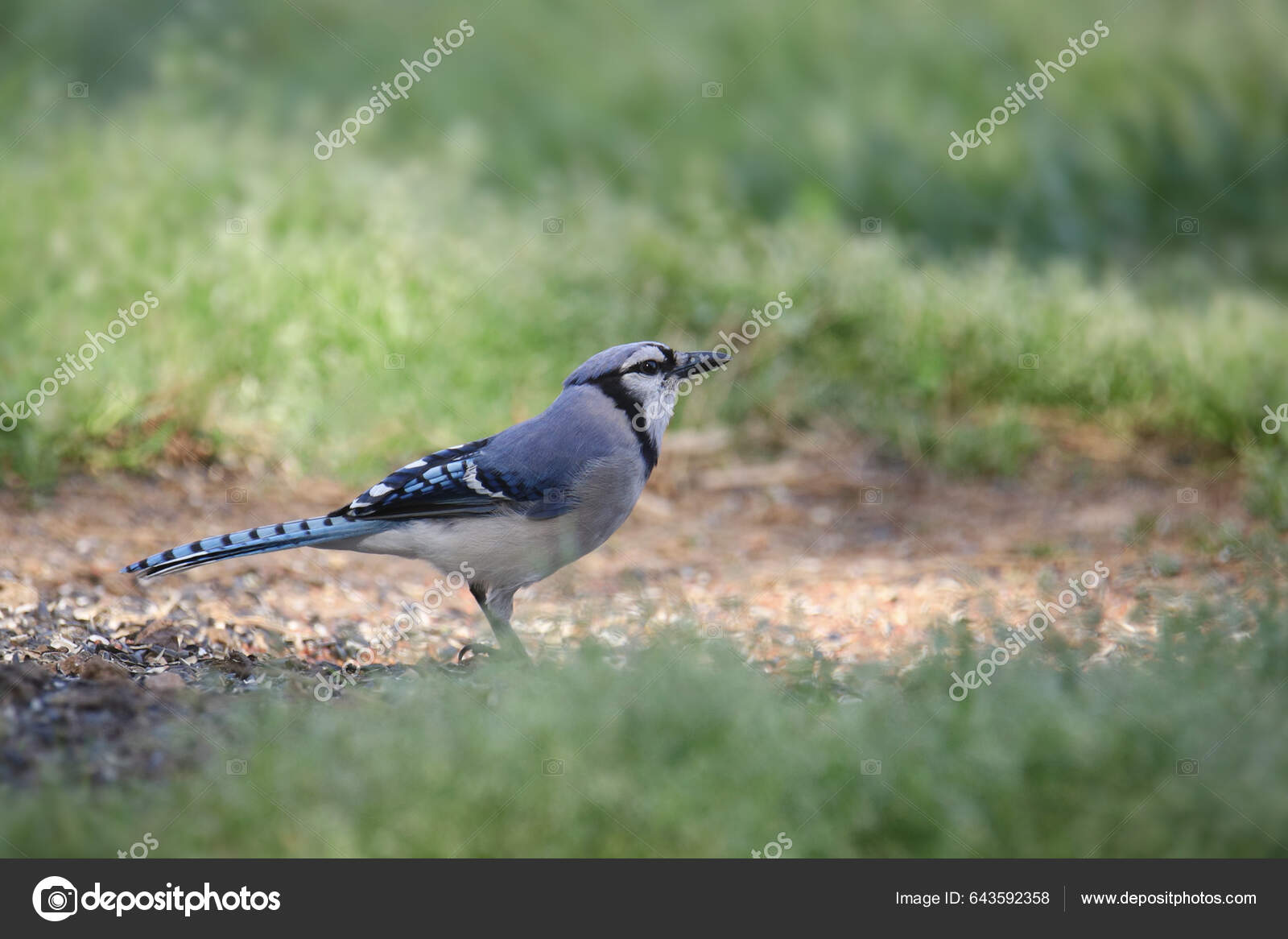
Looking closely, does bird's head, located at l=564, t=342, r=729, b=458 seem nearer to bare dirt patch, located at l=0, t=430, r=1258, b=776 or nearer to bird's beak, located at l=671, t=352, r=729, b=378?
bird's beak, located at l=671, t=352, r=729, b=378

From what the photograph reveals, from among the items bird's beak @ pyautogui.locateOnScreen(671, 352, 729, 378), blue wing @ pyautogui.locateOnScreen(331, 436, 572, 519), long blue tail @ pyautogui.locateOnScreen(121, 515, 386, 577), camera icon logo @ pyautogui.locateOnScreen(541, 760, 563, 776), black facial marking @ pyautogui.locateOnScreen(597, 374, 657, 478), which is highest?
bird's beak @ pyautogui.locateOnScreen(671, 352, 729, 378)

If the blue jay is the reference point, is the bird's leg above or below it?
below

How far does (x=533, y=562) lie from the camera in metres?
4.95

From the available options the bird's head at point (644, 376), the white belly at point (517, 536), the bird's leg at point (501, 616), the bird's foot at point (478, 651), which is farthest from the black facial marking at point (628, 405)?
the bird's foot at point (478, 651)

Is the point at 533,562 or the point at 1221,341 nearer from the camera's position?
the point at 533,562

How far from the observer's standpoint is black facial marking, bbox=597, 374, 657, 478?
16.8 ft

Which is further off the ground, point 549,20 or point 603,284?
point 549,20

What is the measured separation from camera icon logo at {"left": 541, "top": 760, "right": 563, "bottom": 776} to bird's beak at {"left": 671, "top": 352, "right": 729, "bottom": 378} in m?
2.06

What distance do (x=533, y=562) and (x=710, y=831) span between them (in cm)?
178

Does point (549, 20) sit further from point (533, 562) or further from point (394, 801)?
point (394, 801)

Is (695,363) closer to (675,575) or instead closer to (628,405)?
(628,405)
